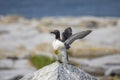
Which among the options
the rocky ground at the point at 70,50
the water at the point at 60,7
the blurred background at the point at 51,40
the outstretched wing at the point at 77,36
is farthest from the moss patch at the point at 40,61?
the water at the point at 60,7

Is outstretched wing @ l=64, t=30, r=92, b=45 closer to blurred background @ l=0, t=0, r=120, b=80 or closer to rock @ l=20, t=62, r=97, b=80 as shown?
rock @ l=20, t=62, r=97, b=80

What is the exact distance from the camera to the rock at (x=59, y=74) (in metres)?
5.46

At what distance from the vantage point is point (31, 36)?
19.3 metres

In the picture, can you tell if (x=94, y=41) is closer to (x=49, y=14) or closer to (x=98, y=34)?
(x=98, y=34)

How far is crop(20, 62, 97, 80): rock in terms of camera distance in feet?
17.9

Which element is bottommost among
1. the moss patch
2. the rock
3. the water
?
the rock

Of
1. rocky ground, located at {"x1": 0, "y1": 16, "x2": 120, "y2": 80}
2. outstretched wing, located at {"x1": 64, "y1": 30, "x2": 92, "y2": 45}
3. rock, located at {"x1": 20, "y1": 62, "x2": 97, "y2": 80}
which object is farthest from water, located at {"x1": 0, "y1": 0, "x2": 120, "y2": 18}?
rock, located at {"x1": 20, "y1": 62, "x2": 97, "y2": 80}

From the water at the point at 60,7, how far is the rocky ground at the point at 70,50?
474 cm

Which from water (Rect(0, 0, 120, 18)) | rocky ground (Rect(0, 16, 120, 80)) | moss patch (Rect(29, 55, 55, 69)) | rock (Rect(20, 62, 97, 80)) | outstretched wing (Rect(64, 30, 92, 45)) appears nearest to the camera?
rock (Rect(20, 62, 97, 80))

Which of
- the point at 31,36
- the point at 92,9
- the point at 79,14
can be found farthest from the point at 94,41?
the point at 92,9

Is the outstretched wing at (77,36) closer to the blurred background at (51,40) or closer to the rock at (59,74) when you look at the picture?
the rock at (59,74)

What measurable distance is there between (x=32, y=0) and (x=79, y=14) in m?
5.81

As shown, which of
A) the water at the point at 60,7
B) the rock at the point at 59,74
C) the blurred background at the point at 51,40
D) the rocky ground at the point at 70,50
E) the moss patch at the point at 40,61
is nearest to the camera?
the rock at the point at 59,74

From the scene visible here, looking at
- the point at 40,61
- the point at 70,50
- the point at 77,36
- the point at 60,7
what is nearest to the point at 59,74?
the point at 77,36
